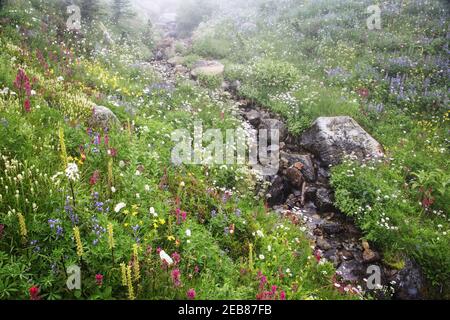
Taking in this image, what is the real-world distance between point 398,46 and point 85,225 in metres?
14.2

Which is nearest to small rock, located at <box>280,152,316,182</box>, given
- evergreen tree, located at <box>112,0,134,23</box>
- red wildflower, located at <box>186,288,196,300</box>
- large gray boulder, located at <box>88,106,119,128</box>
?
large gray boulder, located at <box>88,106,119,128</box>

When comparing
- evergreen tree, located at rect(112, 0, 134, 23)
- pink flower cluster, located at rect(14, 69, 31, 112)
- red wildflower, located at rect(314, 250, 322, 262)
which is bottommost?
red wildflower, located at rect(314, 250, 322, 262)

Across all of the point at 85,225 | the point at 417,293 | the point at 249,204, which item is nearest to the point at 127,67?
the point at 249,204

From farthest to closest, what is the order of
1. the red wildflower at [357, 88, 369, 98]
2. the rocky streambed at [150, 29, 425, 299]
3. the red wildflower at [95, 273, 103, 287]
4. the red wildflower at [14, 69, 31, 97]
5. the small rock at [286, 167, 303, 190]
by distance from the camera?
1. the red wildflower at [357, 88, 369, 98]
2. the small rock at [286, 167, 303, 190]
3. the rocky streambed at [150, 29, 425, 299]
4. the red wildflower at [14, 69, 31, 97]
5. the red wildflower at [95, 273, 103, 287]

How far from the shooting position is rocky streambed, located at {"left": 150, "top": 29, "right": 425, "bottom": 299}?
6163 mm

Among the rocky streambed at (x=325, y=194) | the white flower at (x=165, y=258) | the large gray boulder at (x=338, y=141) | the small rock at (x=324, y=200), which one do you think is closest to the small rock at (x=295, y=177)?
the rocky streambed at (x=325, y=194)

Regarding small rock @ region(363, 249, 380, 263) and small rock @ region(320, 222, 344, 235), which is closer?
small rock @ region(363, 249, 380, 263)

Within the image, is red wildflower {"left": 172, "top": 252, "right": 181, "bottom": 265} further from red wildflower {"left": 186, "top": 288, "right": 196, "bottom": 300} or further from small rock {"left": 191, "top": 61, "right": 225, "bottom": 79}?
small rock {"left": 191, "top": 61, "right": 225, "bottom": 79}

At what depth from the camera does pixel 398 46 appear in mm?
13453

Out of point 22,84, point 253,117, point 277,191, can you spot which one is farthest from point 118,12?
point 277,191

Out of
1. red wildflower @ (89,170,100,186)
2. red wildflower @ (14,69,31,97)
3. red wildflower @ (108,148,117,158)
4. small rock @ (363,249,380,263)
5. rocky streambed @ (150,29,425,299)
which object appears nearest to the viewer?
red wildflower @ (89,170,100,186)

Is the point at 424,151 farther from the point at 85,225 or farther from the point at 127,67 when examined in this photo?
the point at 127,67
